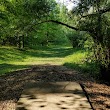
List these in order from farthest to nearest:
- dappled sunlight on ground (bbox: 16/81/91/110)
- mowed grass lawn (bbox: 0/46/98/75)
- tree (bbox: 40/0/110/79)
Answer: mowed grass lawn (bbox: 0/46/98/75)
tree (bbox: 40/0/110/79)
dappled sunlight on ground (bbox: 16/81/91/110)

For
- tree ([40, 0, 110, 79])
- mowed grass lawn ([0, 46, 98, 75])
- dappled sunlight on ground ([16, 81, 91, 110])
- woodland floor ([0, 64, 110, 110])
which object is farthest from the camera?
mowed grass lawn ([0, 46, 98, 75])

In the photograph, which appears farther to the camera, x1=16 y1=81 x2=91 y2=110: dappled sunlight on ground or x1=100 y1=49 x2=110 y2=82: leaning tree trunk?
x1=100 y1=49 x2=110 y2=82: leaning tree trunk

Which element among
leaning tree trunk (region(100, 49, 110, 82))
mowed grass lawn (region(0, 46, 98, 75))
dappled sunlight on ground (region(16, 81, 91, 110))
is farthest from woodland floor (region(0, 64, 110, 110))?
mowed grass lawn (region(0, 46, 98, 75))

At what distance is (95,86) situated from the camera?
1170 cm

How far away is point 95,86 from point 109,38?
2.33 meters

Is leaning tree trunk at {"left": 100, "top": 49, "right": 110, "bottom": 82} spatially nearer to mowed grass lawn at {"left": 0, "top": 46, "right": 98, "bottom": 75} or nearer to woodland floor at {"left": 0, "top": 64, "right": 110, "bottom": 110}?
woodland floor at {"left": 0, "top": 64, "right": 110, "bottom": 110}

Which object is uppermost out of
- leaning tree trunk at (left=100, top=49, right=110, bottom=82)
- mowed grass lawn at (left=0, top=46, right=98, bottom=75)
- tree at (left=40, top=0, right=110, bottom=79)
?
tree at (left=40, top=0, right=110, bottom=79)

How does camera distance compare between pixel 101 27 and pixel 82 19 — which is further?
pixel 82 19

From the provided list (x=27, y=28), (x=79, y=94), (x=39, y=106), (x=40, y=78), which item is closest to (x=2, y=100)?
(x=39, y=106)

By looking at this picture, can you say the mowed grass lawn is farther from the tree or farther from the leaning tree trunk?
the tree

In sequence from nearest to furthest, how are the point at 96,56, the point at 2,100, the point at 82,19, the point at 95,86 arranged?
the point at 2,100
the point at 95,86
the point at 96,56
the point at 82,19

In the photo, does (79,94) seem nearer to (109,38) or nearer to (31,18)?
(109,38)

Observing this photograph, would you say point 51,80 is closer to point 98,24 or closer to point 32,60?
point 98,24

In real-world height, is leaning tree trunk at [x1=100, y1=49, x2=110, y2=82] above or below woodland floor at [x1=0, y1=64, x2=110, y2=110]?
above
